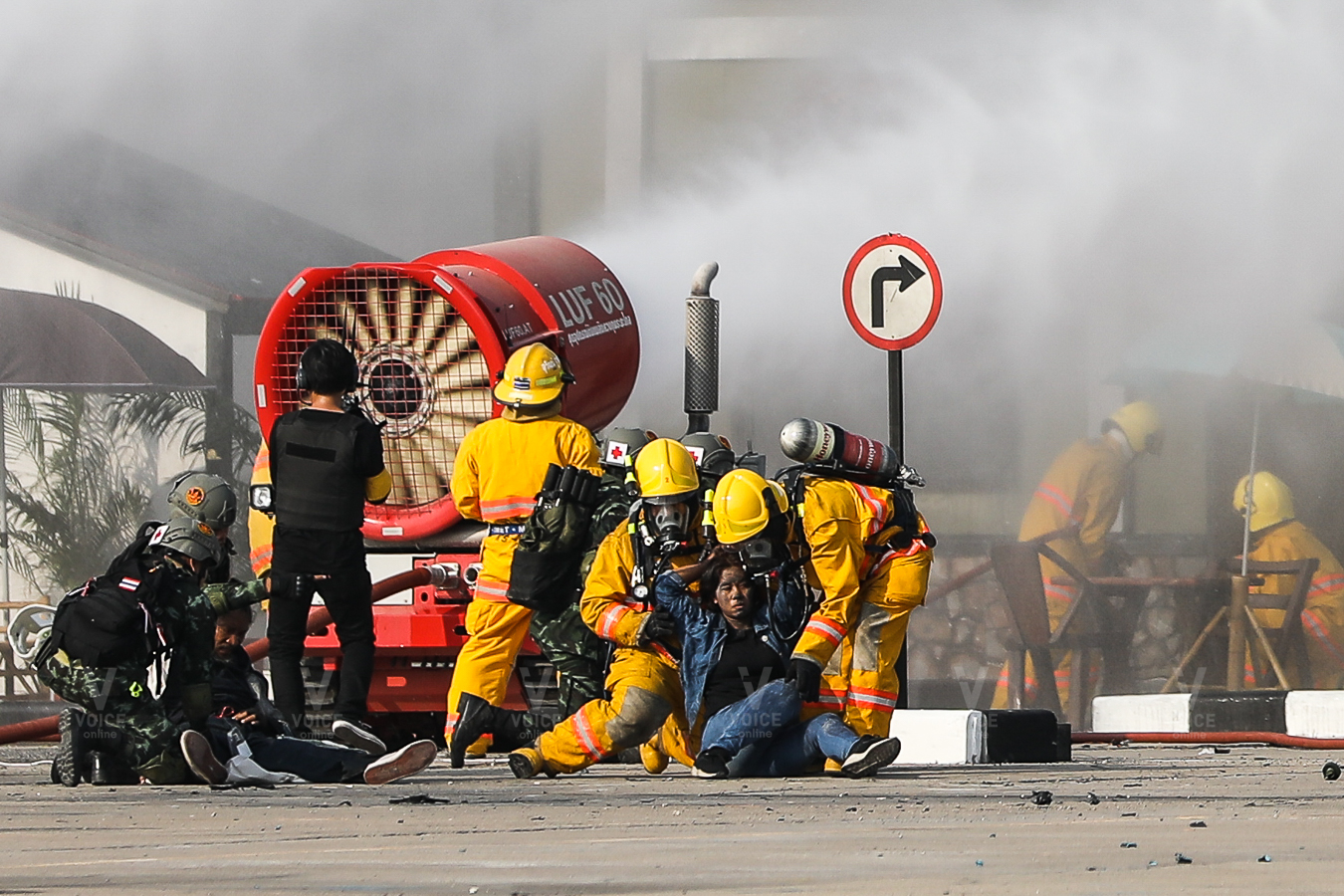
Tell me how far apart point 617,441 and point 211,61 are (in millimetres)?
10510

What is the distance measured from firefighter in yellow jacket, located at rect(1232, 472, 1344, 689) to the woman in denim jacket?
5.43 metres

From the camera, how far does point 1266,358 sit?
14.2 metres

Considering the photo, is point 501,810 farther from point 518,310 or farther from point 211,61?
point 211,61

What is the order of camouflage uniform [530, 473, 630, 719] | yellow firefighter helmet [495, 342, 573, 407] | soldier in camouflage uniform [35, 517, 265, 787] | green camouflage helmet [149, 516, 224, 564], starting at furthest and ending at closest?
yellow firefighter helmet [495, 342, 573, 407]
camouflage uniform [530, 473, 630, 719]
green camouflage helmet [149, 516, 224, 564]
soldier in camouflage uniform [35, 517, 265, 787]

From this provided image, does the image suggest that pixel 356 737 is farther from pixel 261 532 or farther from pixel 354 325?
pixel 354 325

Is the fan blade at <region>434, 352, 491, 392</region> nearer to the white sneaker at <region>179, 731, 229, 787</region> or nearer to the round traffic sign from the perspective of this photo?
the round traffic sign

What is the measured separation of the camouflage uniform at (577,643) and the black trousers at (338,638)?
0.53 meters

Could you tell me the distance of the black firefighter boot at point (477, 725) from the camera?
753 centimetres

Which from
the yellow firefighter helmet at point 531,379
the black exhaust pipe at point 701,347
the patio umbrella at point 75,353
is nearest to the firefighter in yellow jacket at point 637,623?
the yellow firefighter helmet at point 531,379

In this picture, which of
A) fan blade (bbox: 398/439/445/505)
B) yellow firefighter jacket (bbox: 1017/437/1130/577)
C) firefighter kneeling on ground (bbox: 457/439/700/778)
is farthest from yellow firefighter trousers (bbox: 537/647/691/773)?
Result: yellow firefighter jacket (bbox: 1017/437/1130/577)

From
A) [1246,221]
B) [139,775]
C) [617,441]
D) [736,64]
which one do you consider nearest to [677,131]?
[736,64]

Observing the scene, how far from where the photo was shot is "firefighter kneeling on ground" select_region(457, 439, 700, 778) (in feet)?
23.1

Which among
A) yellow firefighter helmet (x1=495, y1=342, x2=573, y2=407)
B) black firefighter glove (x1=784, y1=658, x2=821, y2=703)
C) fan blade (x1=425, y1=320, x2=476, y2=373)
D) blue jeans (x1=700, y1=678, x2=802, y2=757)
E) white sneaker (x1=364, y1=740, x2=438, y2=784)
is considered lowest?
white sneaker (x1=364, y1=740, x2=438, y2=784)

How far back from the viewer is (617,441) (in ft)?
27.4
